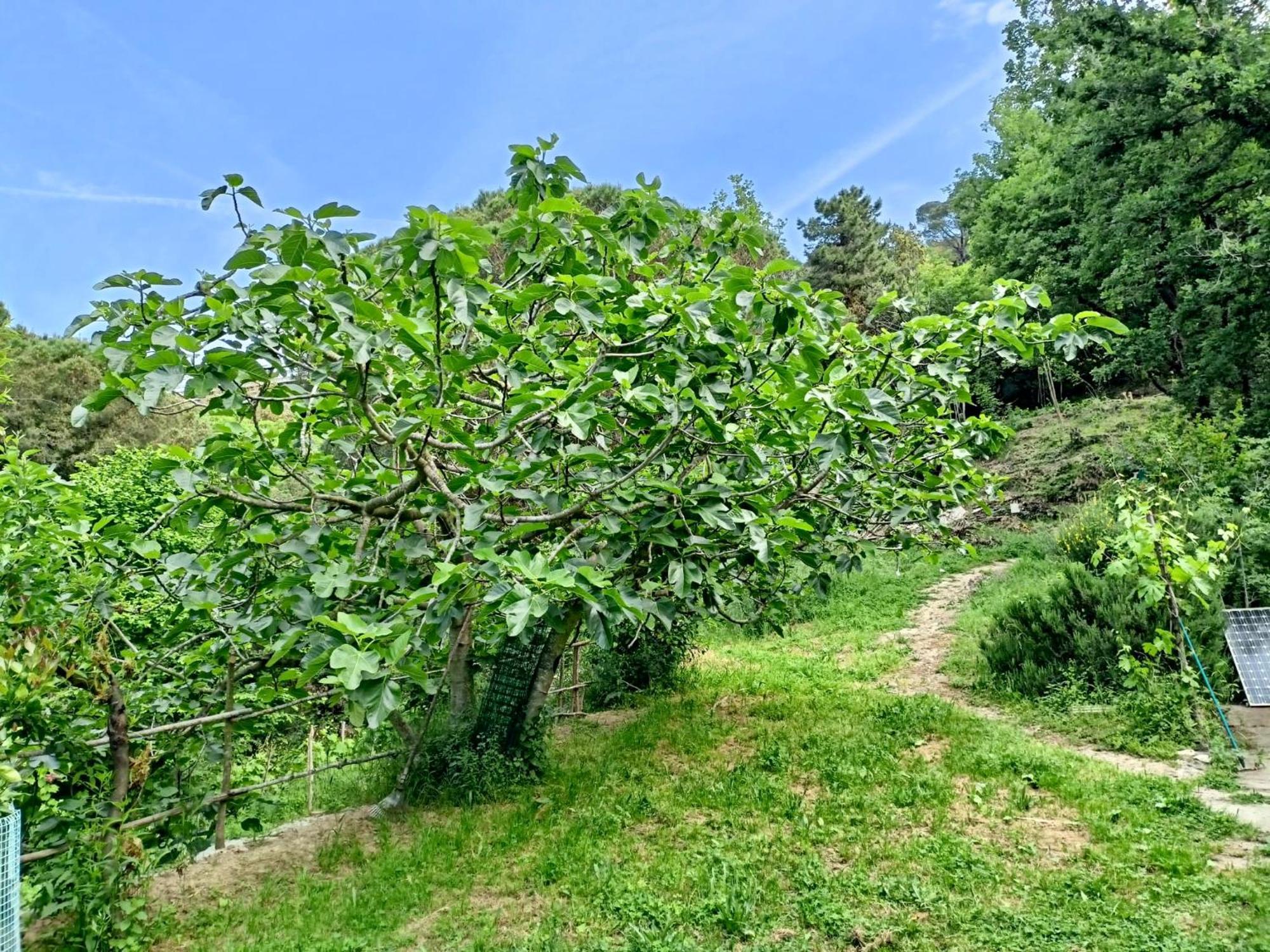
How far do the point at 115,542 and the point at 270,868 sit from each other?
57.0 inches

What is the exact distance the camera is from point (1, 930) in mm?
1757

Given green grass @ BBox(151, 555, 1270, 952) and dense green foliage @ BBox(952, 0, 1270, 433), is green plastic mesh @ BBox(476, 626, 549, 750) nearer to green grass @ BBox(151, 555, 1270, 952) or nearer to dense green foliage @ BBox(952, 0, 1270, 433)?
green grass @ BBox(151, 555, 1270, 952)

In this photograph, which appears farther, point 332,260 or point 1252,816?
point 1252,816

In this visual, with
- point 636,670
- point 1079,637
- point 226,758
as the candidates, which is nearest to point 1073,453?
point 1079,637

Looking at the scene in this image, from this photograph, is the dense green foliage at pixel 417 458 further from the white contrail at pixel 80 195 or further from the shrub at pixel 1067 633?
the white contrail at pixel 80 195

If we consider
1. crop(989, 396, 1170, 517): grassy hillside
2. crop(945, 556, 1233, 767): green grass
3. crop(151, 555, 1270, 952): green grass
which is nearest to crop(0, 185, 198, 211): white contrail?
crop(151, 555, 1270, 952): green grass

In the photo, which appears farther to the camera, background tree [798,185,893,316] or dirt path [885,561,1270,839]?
background tree [798,185,893,316]

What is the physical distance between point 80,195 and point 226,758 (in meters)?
7.17

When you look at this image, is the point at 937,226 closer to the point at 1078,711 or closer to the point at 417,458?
the point at 1078,711

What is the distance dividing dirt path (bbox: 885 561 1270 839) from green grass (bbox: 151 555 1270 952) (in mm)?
186

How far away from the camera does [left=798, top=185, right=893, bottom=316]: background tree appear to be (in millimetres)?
22172

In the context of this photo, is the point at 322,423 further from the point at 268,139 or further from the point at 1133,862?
the point at 268,139

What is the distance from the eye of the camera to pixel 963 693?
16.7 ft

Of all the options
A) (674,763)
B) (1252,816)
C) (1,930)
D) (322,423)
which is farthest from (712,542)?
(1252,816)
